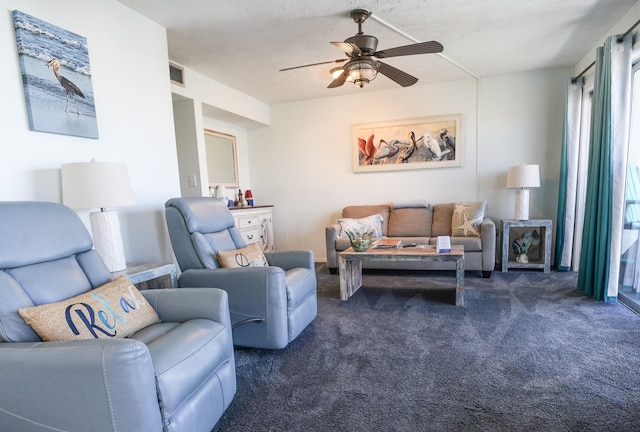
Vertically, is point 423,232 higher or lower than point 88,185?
lower

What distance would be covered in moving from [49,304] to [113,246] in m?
0.72

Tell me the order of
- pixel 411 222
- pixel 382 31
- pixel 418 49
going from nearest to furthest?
1. pixel 418 49
2. pixel 382 31
3. pixel 411 222

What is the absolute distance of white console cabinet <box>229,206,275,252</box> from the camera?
13.3 ft

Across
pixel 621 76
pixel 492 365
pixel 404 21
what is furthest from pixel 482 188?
pixel 492 365

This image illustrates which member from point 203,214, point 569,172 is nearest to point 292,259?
point 203,214

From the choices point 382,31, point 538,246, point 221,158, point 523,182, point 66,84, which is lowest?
point 538,246

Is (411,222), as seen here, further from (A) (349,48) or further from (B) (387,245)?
→ (A) (349,48)

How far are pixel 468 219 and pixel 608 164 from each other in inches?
56.6

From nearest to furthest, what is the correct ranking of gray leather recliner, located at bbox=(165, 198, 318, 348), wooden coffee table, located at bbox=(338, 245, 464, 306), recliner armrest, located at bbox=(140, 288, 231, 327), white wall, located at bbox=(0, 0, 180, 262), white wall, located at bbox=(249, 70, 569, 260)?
recliner armrest, located at bbox=(140, 288, 231, 327) → white wall, located at bbox=(0, 0, 180, 262) → gray leather recliner, located at bbox=(165, 198, 318, 348) → wooden coffee table, located at bbox=(338, 245, 464, 306) → white wall, located at bbox=(249, 70, 569, 260)

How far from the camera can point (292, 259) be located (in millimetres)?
2594

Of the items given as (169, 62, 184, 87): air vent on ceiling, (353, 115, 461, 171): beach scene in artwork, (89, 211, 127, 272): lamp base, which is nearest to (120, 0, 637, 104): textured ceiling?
(169, 62, 184, 87): air vent on ceiling

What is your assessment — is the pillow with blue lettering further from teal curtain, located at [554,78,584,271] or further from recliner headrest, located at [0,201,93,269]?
teal curtain, located at [554,78,584,271]

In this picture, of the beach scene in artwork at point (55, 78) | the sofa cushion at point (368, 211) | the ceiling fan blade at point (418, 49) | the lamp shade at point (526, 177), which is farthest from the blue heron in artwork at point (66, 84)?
the lamp shade at point (526, 177)

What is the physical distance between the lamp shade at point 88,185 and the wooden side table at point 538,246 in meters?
3.89
